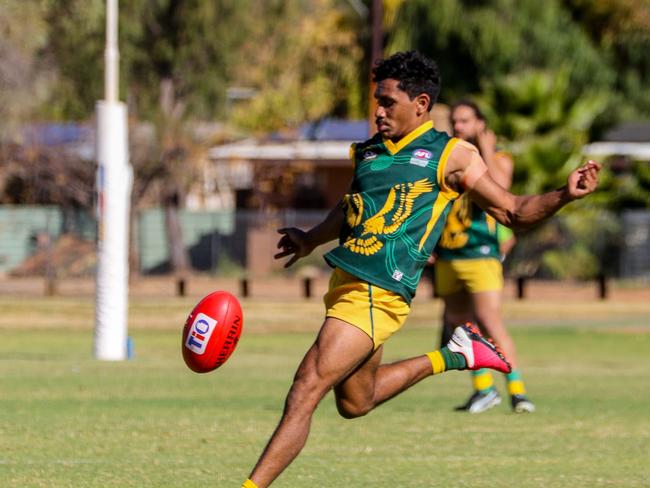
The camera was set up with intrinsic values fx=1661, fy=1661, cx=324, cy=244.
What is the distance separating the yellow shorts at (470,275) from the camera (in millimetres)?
12750

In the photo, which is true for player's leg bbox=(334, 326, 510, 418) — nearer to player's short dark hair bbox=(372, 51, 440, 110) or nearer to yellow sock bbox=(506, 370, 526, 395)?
player's short dark hair bbox=(372, 51, 440, 110)

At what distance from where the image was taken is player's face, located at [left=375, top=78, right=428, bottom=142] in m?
8.06

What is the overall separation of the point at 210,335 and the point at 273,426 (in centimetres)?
403

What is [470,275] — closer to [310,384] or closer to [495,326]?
[495,326]

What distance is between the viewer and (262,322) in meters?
29.6

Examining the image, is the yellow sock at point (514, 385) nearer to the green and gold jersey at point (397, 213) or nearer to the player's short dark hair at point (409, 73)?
the green and gold jersey at point (397, 213)

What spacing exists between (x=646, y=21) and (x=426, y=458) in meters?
42.5

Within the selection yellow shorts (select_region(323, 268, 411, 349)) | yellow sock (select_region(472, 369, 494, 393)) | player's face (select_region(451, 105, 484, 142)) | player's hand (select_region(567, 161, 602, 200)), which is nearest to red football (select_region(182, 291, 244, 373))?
yellow shorts (select_region(323, 268, 411, 349))

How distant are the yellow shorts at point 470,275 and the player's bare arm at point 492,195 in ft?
15.3

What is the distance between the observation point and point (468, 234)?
12828 millimetres

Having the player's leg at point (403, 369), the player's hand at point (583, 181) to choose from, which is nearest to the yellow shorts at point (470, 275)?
the player's leg at point (403, 369)

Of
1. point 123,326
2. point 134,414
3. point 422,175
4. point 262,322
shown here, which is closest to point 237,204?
point 262,322

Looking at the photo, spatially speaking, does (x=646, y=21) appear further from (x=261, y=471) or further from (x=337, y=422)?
(x=261, y=471)

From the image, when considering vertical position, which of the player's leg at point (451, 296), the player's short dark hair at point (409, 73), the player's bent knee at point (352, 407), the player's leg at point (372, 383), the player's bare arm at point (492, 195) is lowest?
the player's leg at point (451, 296)
